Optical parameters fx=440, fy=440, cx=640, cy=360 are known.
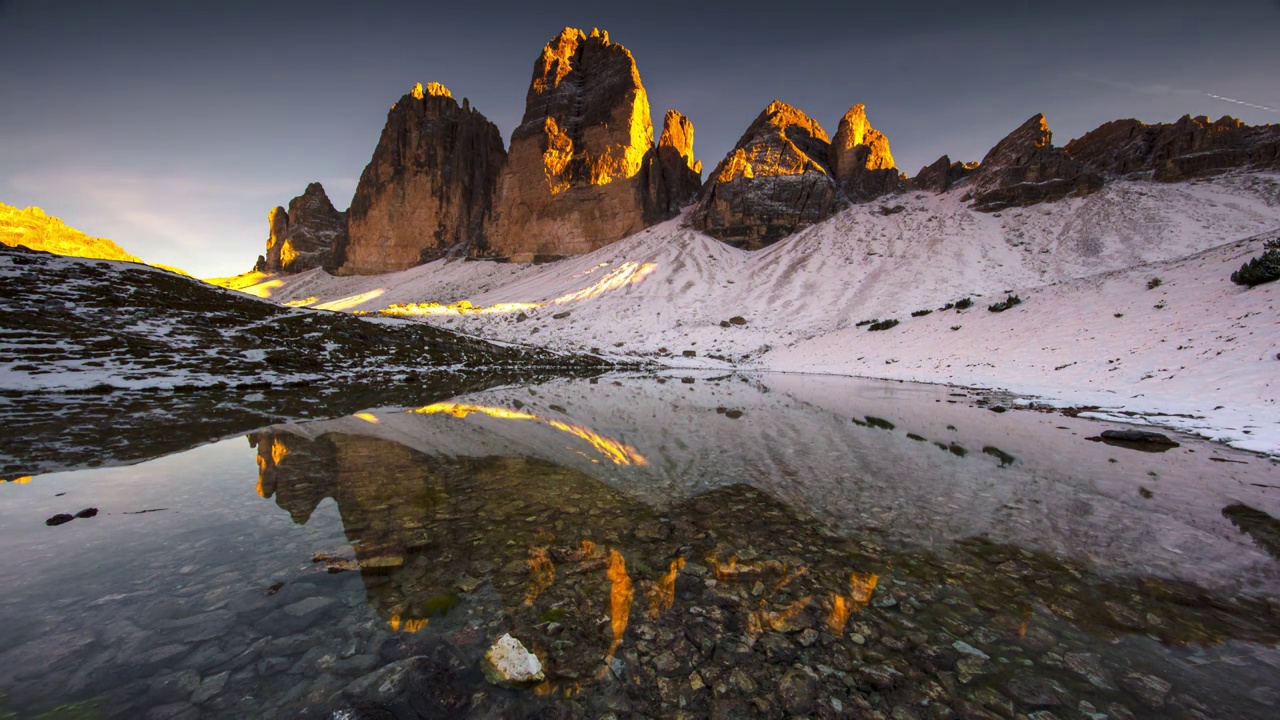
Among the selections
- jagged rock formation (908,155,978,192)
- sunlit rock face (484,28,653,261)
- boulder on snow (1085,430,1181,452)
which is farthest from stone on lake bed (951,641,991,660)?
jagged rock formation (908,155,978,192)

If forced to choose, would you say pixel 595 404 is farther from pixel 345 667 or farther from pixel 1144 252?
pixel 1144 252

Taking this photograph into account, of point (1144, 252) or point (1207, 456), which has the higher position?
point (1144, 252)

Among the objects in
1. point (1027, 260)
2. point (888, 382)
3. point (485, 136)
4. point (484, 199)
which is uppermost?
point (485, 136)

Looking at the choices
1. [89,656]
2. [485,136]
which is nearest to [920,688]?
[89,656]

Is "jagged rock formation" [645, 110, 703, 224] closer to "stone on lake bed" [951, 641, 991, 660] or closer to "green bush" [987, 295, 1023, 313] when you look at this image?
"green bush" [987, 295, 1023, 313]

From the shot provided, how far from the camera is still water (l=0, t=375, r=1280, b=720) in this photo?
258 cm

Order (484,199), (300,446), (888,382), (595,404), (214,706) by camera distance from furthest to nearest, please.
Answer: (484,199) → (888,382) → (595,404) → (300,446) → (214,706)

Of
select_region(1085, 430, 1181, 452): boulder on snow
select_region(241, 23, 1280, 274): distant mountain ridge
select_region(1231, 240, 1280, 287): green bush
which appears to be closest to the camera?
select_region(1085, 430, 1181, 452): boulder on snow

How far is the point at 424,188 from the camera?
9506cm

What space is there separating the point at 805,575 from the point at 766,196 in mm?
72068

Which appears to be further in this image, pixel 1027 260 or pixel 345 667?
pixel 1027 260

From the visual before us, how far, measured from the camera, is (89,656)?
8.59 feet

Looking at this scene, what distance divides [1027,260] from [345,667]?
67002mm

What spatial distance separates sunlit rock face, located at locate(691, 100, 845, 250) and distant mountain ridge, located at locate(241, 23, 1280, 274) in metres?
0.22
